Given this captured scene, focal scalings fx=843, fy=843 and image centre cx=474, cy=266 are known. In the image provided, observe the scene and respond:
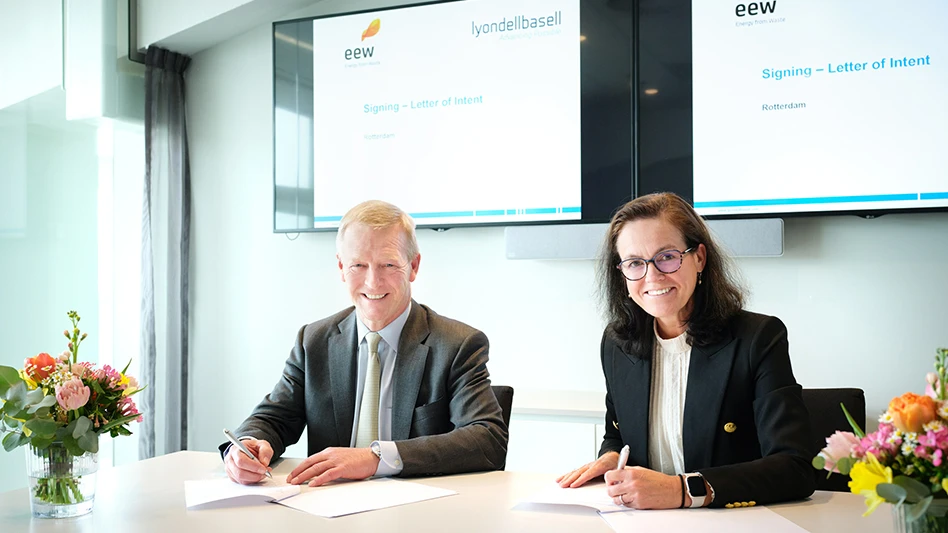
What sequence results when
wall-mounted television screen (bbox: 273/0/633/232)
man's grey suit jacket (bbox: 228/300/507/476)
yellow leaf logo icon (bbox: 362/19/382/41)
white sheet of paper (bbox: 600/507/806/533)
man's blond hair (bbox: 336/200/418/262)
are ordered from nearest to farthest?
white sheet of paper (bbox: 600/507/806/533), man's grey suit jacket (bbox: 228/300/507/476), man's blond hair (bbox: 336/200/418/262), wall-mounted television screen (bbox: 273/0/633/232), yellow leaf logo icon (bbox: 362/19/382/41)

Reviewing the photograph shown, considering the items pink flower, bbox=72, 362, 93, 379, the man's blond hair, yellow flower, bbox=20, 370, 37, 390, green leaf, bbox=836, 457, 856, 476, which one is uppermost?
the man's blond hair

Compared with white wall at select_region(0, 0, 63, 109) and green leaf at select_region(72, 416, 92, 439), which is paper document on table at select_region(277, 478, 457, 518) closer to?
green leaf at select_region(72, 416, 92, 439)

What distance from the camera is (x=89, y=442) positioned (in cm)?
158

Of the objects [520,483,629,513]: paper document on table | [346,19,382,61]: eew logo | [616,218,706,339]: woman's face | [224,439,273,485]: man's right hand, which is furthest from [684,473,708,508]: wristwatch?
[346,19,382,61]: eew logo

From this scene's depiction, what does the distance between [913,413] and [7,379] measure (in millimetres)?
1525

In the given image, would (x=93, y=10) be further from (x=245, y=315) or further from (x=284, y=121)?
(x=245, y=315)

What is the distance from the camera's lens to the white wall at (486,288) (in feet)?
10.7

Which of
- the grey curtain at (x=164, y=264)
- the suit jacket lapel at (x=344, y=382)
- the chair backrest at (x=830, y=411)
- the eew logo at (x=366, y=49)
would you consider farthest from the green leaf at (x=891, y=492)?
the grey curtain at (x=164, y=264)

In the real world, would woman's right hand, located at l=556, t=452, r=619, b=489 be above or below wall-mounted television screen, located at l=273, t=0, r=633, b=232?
below

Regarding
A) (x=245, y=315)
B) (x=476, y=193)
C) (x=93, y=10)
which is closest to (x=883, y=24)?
(x=476, y=193)

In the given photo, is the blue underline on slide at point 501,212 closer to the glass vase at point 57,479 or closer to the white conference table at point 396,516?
the white conference table at point 396,516

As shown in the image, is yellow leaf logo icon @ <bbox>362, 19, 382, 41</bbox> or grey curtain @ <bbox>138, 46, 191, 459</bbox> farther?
grey curtain @ <bbox>138, 46, 191, 459</bbox>

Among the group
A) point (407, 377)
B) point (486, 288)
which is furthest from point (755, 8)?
point (407, 377)

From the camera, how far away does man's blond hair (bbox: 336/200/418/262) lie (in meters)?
2.28
